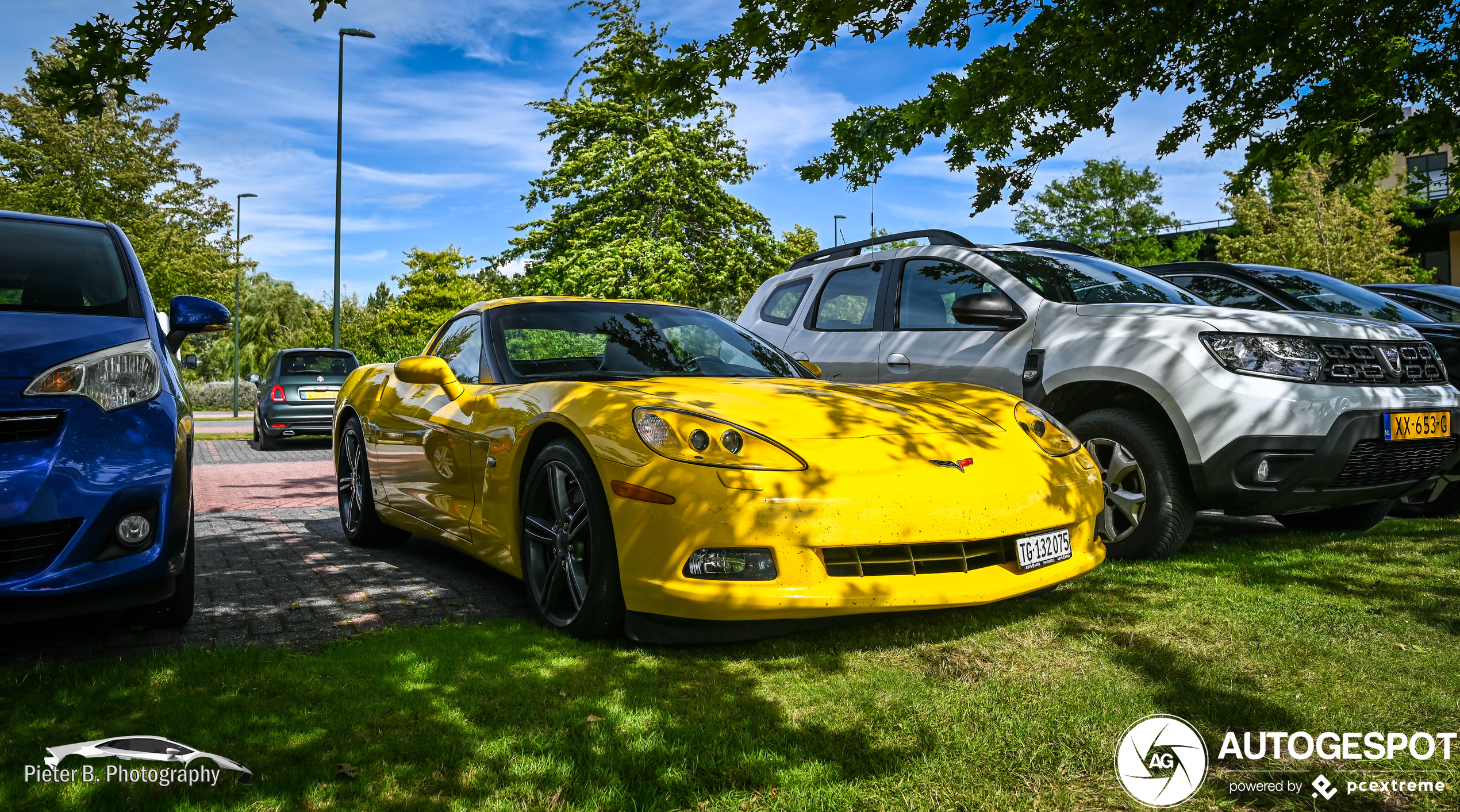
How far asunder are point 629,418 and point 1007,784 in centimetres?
175

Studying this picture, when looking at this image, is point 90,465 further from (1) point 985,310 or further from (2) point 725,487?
(1) point 985,310

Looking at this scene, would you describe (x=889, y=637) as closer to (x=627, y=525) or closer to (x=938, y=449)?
(x=938, y=449)

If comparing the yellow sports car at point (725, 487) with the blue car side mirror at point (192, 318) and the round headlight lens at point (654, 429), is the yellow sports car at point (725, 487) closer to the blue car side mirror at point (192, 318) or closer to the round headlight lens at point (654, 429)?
the round headlight lens at point (654, 429)

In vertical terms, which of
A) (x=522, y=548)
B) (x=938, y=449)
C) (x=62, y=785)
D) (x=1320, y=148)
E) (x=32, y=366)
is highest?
(x=1320, y=148)

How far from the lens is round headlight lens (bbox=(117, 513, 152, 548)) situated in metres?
3.12

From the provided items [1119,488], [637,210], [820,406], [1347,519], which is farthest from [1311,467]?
[637,210]

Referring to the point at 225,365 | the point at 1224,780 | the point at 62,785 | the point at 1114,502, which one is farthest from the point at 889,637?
the point at 225,365

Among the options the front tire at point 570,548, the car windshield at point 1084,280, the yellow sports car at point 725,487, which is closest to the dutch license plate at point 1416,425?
the car windshield at point 1084,280

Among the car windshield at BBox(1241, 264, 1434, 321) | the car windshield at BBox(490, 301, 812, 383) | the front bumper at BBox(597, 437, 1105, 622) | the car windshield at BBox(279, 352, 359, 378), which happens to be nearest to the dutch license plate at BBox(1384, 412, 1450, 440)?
the car windshield at BBox(1241, 264, 1434, 321)

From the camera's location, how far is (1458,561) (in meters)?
4.65

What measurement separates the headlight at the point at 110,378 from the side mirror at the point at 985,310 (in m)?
3.87

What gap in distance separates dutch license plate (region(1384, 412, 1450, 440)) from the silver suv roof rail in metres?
2.51

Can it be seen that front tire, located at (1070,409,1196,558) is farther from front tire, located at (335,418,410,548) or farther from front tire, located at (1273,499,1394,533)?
front tire, located at (335,418,410,548)

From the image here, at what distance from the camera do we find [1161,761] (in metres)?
2.38
